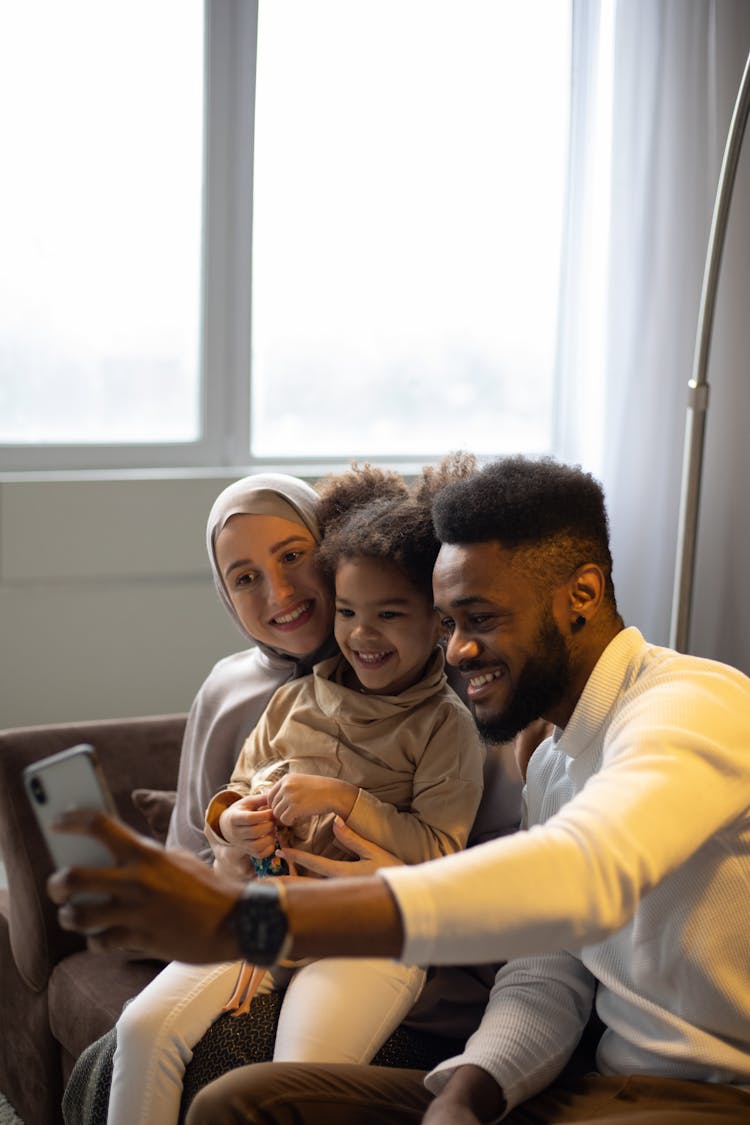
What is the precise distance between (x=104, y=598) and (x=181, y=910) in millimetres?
2560

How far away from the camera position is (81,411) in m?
3.59

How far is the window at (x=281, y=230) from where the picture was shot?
3480 millimetres

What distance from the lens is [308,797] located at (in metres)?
1.64

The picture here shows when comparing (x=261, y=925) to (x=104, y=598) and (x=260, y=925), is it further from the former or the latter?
(x=104, y=598)

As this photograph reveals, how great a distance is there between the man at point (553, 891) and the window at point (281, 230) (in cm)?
225

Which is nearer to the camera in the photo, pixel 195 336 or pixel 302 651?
pixel 302 651

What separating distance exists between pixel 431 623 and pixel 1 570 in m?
1.87

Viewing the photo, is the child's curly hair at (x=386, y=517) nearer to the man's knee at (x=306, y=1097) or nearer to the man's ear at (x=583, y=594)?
the man's ear at (x=583, y=594)

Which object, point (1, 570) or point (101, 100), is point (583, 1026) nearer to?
point (1, 570)

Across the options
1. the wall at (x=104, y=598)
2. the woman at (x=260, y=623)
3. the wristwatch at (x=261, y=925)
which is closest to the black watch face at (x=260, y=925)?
the wristwatch at (x=261, y=925)

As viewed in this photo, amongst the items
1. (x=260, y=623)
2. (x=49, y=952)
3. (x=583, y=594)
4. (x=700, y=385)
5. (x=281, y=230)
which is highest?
(x=281, y=230)

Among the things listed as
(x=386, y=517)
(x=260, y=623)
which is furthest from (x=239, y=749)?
(x=386, y=517)

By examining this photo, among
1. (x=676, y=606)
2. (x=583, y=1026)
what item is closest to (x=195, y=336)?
(x=676, y=606)

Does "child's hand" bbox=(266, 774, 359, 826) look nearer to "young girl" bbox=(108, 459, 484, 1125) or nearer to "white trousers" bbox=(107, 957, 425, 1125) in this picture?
"young girl" bbox=(108, 459, 484, 1125)
